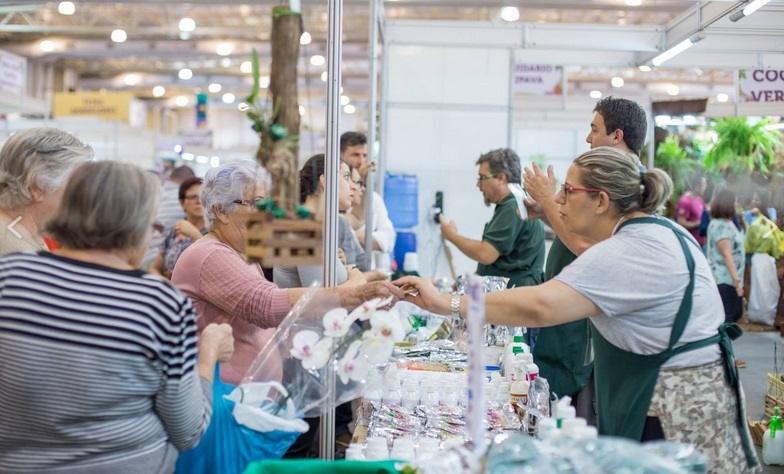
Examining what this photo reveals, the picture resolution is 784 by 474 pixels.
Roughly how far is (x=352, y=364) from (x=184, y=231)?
3354 millimetres

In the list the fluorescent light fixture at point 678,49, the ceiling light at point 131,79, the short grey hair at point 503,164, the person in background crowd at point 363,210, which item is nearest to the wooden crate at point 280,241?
the short grey hair at point 503,164

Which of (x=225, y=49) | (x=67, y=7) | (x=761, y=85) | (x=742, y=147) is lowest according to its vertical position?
(x=742, y=147)

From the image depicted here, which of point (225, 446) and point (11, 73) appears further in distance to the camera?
point (11, 73)

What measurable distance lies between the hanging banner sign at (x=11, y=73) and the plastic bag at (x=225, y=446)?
9.13 m

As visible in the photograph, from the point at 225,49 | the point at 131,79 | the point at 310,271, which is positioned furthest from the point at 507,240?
the point at 131,79

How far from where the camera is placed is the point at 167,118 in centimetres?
2666

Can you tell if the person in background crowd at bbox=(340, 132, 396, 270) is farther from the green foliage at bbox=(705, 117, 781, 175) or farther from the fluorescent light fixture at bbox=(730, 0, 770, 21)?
the green foliage at bbox=(705, 117, 781, 175)

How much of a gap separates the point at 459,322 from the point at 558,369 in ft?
2.40

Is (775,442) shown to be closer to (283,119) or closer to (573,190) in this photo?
(573,190)

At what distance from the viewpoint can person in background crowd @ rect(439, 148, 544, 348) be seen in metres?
4.71

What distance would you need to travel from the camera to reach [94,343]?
1.68 m

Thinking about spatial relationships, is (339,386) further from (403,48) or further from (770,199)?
(403,48)

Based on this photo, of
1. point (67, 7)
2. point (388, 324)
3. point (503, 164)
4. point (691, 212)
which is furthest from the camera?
point (67, 7)

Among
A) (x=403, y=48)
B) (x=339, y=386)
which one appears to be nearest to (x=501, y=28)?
(x=403, y=48)
